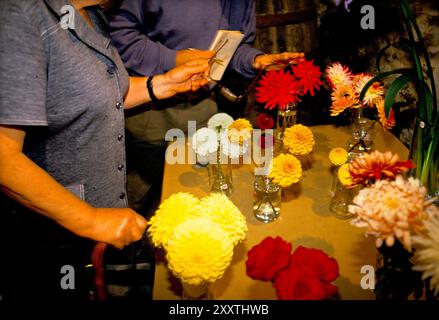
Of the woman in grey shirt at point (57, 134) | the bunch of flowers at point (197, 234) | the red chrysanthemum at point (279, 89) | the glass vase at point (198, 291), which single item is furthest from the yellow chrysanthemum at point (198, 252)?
the red chrysanthemum at point (279, 89)

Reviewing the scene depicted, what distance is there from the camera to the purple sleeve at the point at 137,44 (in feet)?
6.19

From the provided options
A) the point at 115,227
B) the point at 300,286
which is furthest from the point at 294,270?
the point at 115,227

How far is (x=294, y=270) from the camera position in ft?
2.56

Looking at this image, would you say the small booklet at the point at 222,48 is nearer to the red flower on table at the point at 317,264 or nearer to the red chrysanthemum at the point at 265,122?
the red chrysanthemum at the point at 265,122

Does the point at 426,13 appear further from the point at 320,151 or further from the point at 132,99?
the point at 132,99

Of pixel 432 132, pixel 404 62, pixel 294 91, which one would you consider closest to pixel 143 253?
pixel 294 91

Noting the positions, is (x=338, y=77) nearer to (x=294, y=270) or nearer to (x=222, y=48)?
(x=222, y=48)

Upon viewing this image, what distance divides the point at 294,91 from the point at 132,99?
715 millimetres

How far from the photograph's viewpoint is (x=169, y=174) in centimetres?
150

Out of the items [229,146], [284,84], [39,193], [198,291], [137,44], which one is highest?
[137,44]

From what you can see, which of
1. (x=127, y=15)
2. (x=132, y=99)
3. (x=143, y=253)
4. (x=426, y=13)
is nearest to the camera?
(x=132, y=99)

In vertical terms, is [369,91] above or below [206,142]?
above

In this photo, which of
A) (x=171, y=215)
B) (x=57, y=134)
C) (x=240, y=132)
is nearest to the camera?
(x=171, y=215)

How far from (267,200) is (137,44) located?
1182 millimetres
